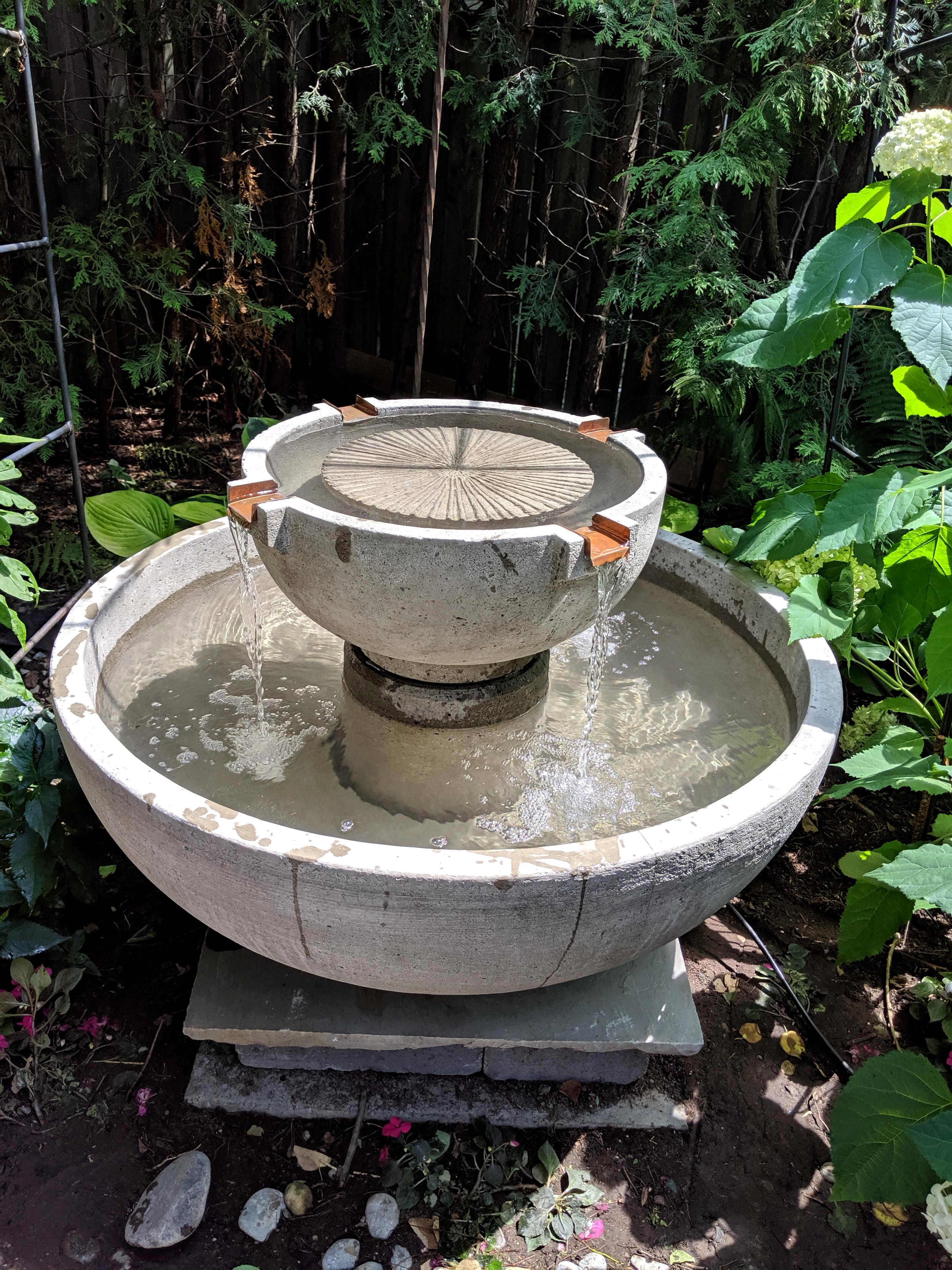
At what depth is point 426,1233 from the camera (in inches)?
73.9

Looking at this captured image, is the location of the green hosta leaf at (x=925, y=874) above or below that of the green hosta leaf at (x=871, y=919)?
above

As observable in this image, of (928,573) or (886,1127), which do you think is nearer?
A: (886,1127)

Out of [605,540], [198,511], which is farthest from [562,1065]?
[198,511]

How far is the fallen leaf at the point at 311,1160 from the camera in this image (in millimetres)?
1990

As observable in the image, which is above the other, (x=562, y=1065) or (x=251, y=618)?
(x=251, y=618)

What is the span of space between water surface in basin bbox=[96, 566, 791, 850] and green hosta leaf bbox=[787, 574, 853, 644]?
366 millimetres

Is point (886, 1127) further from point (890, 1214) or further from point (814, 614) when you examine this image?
point (814, 614)

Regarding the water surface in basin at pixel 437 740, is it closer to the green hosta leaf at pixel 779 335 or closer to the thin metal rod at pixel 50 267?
the thin metal rod at pixel 50 267

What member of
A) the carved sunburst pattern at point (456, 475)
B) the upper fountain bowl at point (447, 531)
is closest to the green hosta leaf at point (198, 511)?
the upper fountain bowl at point (447, 531)

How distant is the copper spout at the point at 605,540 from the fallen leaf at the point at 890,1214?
61.9 inches

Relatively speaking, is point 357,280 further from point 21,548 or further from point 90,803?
point 90,803

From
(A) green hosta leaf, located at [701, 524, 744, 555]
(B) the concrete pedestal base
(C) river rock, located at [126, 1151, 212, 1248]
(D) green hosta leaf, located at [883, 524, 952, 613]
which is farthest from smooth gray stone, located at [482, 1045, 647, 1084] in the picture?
(A) green hosta leaf, located at [701, 524, 744, 555]

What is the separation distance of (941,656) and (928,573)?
0.83ft

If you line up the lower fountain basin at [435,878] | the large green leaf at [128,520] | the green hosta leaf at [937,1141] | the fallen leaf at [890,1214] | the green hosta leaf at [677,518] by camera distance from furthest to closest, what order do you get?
the green hosta leaf at [677,518] → the large green leaf at [128,520] → the fallen leaf at [890,1214] → the lower fountain basin at [435,878] → the green hosta leaf at [937,1141]
